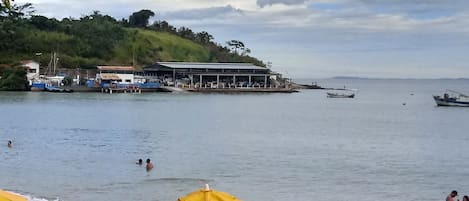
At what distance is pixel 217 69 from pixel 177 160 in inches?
3938

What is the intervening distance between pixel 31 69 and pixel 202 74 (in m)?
30.6

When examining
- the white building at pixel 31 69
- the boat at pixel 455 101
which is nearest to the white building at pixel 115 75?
the white building at pixel 31 69

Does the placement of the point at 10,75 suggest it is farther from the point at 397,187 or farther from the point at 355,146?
the point at 397,187

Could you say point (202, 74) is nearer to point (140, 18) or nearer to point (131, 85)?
point (131, 85)

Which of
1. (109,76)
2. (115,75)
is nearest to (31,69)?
(109,76)

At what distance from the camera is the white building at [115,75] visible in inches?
4870

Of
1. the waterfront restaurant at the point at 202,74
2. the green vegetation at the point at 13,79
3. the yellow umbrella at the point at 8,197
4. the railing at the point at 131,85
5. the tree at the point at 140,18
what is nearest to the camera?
the yellow umbrella at the point at 8,197

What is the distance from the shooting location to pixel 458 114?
84875mm

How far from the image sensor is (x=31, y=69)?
120750mm

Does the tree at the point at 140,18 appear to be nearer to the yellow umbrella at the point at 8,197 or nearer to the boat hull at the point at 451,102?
the boat hull at the point at 451,102

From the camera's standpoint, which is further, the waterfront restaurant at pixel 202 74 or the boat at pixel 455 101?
the waterfront restaurant at pixel 202 74

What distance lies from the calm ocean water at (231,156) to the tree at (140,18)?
111504 millimetres

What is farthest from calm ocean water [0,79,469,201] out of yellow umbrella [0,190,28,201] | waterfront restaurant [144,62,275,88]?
waterfront restaurant [144,62,275,88]

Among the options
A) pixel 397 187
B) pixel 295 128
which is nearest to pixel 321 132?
pixel 295 128
